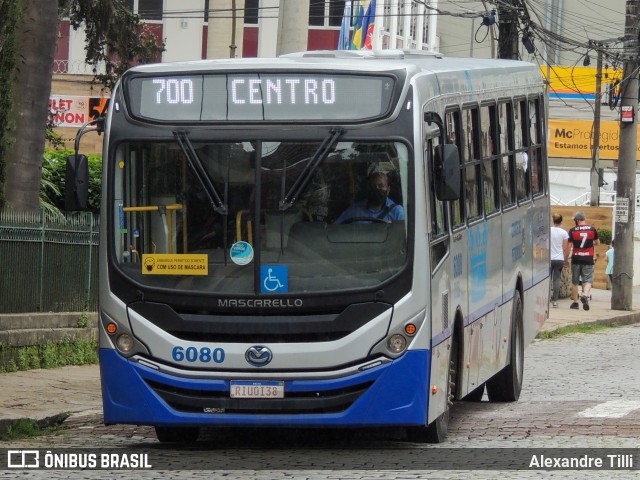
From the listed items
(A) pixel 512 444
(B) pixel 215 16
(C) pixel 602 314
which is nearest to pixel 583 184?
(B) pixel 215 16

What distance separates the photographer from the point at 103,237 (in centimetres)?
1041

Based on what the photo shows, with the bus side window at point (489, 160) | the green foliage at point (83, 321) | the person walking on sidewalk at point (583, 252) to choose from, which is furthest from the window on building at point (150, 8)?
the bus side window at point (489, 160)

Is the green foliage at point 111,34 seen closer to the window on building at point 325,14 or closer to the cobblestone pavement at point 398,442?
the cobblestone pavement at point 398,442

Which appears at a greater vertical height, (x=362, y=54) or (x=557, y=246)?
(x=362, y=54)

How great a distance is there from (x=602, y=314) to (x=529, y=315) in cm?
1440

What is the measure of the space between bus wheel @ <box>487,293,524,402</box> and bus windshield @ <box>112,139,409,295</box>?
14.5 ft

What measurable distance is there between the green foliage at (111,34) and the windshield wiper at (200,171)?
39.1 ft

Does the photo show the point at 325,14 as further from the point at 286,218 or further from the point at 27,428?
the point at 286,218

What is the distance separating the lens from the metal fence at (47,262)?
16.4 m

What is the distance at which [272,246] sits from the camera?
10070 mm

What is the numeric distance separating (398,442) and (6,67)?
7.46 m

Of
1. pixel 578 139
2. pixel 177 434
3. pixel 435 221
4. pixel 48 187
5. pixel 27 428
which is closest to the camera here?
pixel 435 221

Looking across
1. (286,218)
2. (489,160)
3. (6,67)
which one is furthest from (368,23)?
(286,218)

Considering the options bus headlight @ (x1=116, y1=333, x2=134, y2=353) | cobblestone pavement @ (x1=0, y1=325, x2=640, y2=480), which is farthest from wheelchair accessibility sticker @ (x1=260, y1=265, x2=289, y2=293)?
cobblestone pavement @ (x1=0, y1=325, x2=640, y2=480)
